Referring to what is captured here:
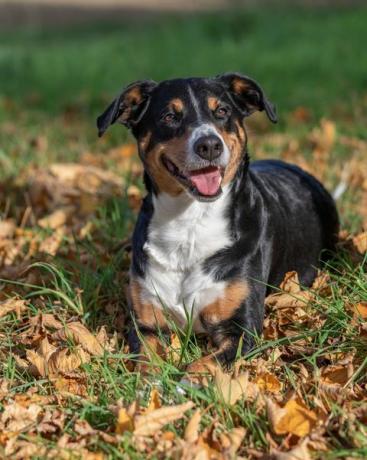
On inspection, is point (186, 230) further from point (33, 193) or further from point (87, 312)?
point (33, 193)

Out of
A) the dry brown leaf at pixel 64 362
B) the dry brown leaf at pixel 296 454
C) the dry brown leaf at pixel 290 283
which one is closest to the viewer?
the dry brown leaf at pixel 296 454

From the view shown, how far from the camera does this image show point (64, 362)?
154 inches

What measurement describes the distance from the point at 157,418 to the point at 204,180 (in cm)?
132

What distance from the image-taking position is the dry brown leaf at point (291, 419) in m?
3.29

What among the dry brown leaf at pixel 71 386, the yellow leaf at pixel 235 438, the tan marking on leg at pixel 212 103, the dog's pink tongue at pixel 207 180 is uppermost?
the tan marking on leg at pixel 212 103

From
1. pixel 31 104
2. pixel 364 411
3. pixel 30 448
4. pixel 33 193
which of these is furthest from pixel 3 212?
pixel 31 104

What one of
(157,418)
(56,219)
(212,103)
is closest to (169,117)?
(212,103)

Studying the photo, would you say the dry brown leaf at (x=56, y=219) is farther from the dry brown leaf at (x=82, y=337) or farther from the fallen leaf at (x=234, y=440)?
the fallen leaf at (x=234, y=440)

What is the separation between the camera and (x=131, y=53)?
14570 millimetres

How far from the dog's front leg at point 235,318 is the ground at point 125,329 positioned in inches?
3.9

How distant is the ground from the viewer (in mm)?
3301

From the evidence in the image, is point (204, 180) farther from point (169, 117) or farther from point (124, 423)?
point (124, 423)

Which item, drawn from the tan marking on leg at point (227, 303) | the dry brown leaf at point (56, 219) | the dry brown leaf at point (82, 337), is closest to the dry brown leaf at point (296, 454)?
the tan marking on leg at point (227, 303)

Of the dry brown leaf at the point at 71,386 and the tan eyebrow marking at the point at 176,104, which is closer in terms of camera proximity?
the dry brown leaf at the point at 71,386
